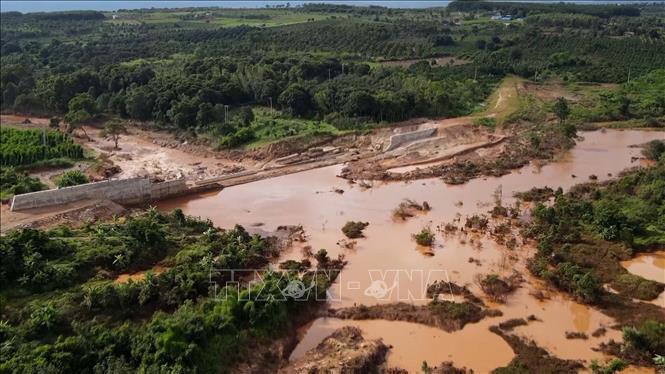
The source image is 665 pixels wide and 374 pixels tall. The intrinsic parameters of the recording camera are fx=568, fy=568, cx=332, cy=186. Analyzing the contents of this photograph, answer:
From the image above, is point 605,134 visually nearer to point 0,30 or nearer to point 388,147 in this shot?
point 388,147

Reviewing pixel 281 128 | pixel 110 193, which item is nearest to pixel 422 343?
pixel 110 193

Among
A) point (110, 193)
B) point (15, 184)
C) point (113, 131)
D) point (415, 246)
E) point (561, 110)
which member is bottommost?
point (415, 246)

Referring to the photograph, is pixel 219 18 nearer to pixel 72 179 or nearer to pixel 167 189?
pixel 167 189

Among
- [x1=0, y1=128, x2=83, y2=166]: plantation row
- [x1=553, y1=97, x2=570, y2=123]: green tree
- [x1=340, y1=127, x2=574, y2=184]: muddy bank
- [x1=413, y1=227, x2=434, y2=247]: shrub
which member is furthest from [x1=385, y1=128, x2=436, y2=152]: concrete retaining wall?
[x1=0, y1=128, x2=83, y2=166]: plantation row

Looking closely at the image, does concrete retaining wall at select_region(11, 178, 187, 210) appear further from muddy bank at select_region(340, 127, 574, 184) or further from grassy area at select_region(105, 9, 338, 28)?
grassy area at select_region(105, 9, 338, 28)

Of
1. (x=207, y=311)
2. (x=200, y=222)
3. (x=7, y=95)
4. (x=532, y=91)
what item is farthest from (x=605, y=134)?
(x=7, y=95)
